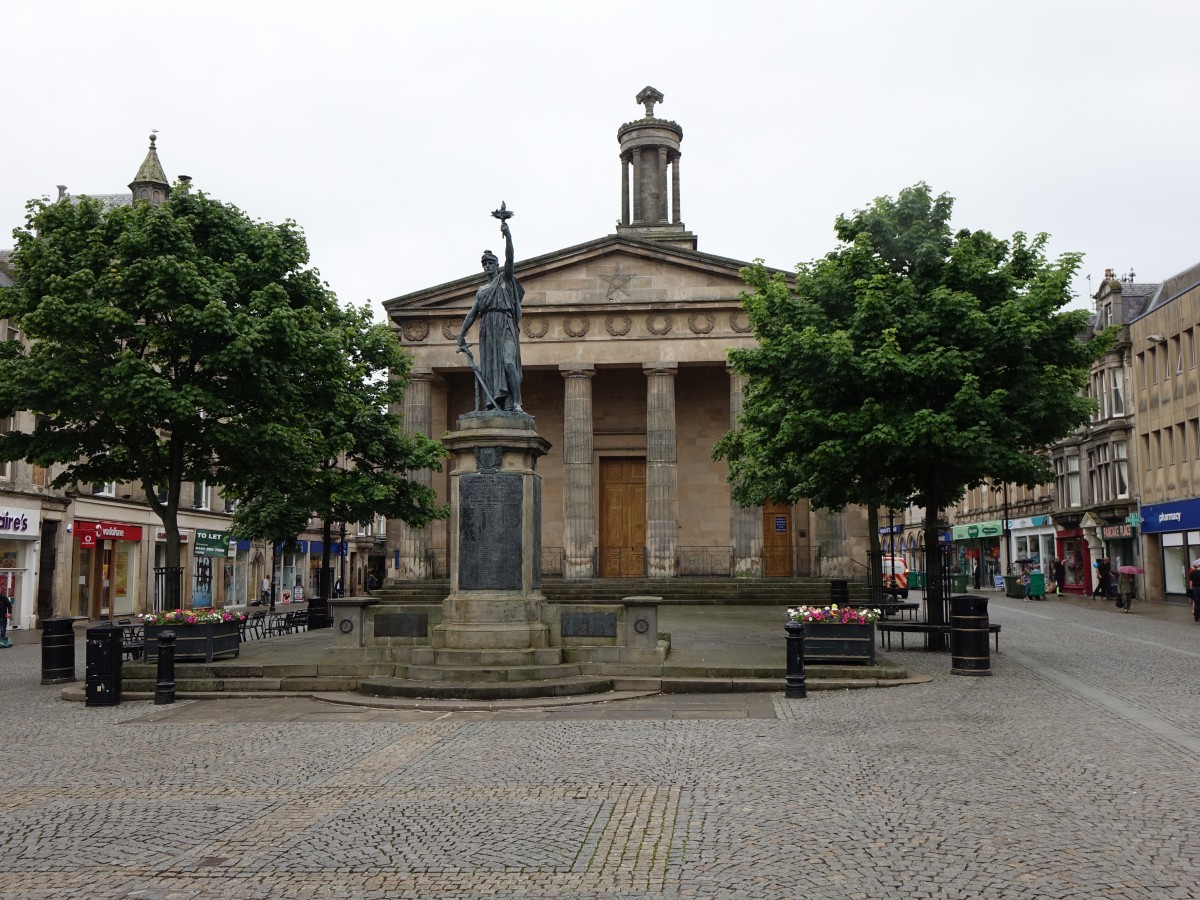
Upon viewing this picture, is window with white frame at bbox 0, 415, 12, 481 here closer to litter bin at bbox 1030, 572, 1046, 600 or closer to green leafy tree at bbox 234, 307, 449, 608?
green leafy tree at bbox 234, 307, 449, 608

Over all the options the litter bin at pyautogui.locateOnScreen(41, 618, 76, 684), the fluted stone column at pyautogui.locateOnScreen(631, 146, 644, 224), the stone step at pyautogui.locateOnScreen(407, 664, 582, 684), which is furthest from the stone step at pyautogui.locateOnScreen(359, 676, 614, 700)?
the fluted stone column at pyautogui.locateOnScreen(631, 146, 644, 224)

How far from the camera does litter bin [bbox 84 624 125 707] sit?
562 inches

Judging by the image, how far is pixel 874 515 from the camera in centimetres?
2945

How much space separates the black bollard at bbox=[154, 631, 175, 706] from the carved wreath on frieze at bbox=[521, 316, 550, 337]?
25.3m

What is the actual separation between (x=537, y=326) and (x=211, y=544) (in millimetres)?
18047

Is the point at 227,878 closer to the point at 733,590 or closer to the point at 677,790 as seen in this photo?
the point at 677,790

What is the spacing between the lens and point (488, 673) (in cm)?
1410

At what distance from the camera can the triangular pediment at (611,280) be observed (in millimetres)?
38281

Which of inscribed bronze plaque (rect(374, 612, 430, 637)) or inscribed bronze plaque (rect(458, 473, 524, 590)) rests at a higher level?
inscribed bronze plaque (rect(458, 473, 524, 590))

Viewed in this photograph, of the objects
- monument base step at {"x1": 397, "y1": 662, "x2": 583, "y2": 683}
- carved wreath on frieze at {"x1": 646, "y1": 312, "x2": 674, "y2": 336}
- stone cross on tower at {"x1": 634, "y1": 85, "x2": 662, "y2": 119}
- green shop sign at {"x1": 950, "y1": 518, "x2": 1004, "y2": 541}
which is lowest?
monument base step at {"x1": 397, "y1": 662, "x2": 583, "y2": 683}

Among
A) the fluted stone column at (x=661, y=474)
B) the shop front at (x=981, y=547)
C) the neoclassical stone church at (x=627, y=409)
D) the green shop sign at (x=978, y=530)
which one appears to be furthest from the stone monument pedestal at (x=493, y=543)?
the green shop sign at (x=978, y=530)

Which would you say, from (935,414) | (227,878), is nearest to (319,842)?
(227,878)

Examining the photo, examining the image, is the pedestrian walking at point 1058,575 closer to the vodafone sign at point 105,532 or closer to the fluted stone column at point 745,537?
the fluted stone column at point 745,537

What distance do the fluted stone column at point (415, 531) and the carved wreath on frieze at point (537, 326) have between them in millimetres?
3860
